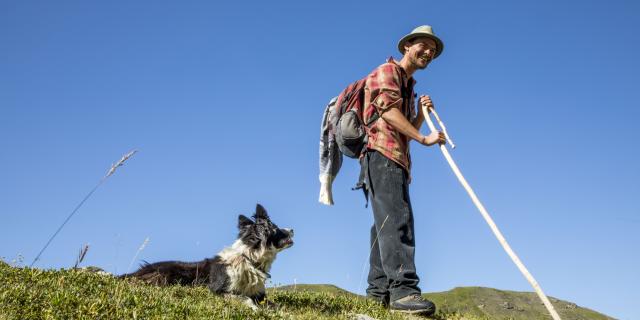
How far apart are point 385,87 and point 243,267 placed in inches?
145

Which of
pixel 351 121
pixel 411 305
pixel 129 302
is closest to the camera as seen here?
pixel 129 302

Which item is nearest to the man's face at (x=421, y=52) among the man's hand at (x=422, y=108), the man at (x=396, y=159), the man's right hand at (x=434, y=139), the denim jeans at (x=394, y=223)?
the man at (x=396, y=159)

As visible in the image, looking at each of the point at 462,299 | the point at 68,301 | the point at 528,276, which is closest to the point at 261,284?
the point at 68,301

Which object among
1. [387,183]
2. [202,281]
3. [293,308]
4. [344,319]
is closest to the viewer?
[344,319]

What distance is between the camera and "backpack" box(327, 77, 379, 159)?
8.46 meters

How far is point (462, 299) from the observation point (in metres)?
49.7

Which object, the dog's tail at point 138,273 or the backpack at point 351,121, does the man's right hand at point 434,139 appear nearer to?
the backpack at point 351,121

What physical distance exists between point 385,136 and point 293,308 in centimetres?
321

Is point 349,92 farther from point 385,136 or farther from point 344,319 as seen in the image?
point 344,319

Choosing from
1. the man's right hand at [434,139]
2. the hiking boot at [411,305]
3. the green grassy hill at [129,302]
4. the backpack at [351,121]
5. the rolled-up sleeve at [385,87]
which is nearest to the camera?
the green grassy hill at [129,302]

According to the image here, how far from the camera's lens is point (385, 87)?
8062 millimetres

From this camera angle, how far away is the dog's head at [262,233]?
8953 millimetres

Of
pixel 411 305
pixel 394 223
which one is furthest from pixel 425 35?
pixel 411 305

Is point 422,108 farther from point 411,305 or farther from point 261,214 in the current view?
point 261,214
